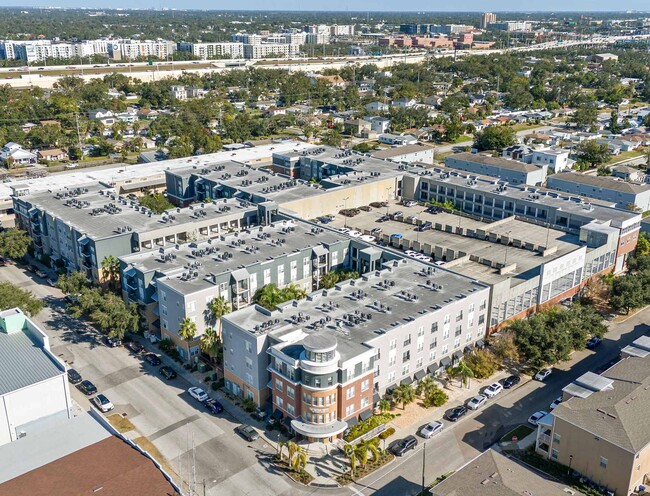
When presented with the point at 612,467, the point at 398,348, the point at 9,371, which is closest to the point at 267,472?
the point at 398,348

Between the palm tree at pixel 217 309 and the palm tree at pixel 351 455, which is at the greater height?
the palm tree at pixel 217 309

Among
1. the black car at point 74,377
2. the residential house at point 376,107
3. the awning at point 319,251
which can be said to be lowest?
the black car at point 74,377

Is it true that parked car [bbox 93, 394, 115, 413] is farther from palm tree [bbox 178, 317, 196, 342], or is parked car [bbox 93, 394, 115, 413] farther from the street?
palm tree [bbox 178, 317, 196, 342]

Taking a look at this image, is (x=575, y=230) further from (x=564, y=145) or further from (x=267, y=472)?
(x=564, y=145)

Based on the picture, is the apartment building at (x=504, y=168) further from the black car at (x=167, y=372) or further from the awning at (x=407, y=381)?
the black car at (x=167, y=372)

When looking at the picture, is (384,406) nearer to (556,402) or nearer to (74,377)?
(556,402)

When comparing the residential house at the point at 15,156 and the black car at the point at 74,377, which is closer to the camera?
the black car at the point at 74,377

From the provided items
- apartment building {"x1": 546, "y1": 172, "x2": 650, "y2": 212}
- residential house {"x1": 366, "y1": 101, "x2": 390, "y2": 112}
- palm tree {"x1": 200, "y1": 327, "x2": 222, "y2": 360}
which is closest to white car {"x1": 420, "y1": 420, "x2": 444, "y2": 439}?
palm tree {"x1": 200, "y1": 327, "x2": 222, "y2": 360}

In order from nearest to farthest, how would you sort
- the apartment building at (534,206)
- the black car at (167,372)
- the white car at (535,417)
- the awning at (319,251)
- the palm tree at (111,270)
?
1. the white car at (535,417)
2. the black car at (167,372)
3. the awning at (319,251)
4. the palm tree at (111,270)
5. the apartment building at (534,206)

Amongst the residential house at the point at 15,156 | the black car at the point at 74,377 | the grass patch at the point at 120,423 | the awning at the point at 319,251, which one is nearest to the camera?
the grass patch at the point at 120,423

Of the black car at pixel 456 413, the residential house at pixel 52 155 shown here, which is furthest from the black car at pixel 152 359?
the residential house at pixel 52 155
